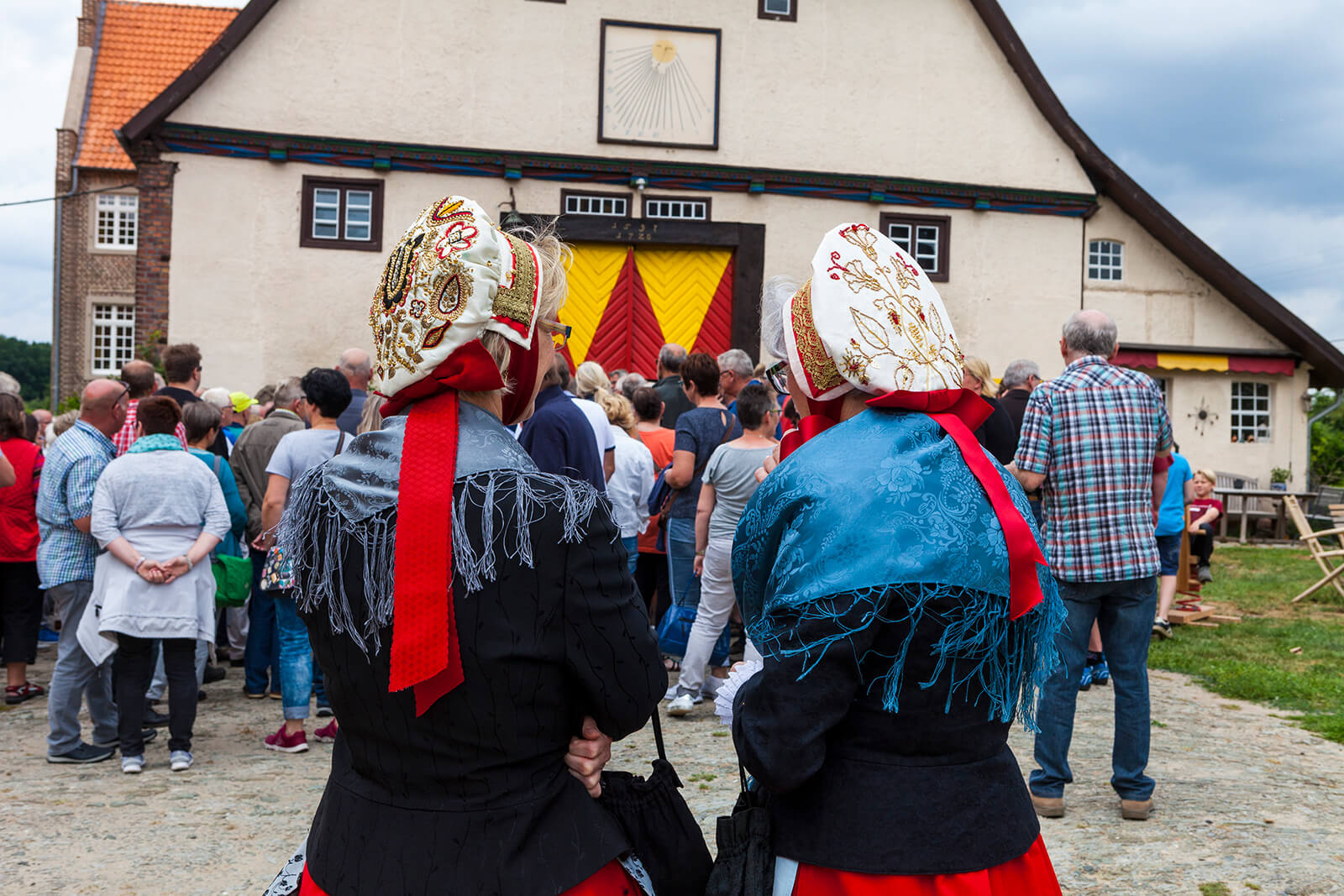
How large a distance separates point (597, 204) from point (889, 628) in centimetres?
1616

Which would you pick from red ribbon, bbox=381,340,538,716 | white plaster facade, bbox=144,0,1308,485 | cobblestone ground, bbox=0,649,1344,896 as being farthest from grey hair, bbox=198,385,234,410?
white plaster facade, bbox=144,0,1308,485

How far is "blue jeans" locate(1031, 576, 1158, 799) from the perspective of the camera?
4.75 m

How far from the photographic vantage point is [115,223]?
104 feet

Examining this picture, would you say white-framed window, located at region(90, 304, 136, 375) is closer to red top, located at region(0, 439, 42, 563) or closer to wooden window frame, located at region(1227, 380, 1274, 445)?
red top, located at region(0, 439, 42, 563)

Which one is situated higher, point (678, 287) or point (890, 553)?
point (678, 287)

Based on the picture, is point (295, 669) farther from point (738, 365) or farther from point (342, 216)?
point (342, 216)

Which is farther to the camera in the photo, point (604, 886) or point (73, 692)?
point (73, 692)

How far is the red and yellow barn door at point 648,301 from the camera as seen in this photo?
1745cm

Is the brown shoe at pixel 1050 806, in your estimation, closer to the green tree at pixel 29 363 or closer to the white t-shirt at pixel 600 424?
the white t-shirt at pixel 600 424

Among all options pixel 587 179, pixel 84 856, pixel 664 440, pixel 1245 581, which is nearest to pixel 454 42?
pixel 587 179

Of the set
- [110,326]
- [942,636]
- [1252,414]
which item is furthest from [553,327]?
[110,326]

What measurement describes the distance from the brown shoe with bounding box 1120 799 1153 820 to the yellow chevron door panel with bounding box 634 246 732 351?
1321cm

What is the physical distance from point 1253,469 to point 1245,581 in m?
7.27

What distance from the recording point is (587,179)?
17.4 m
